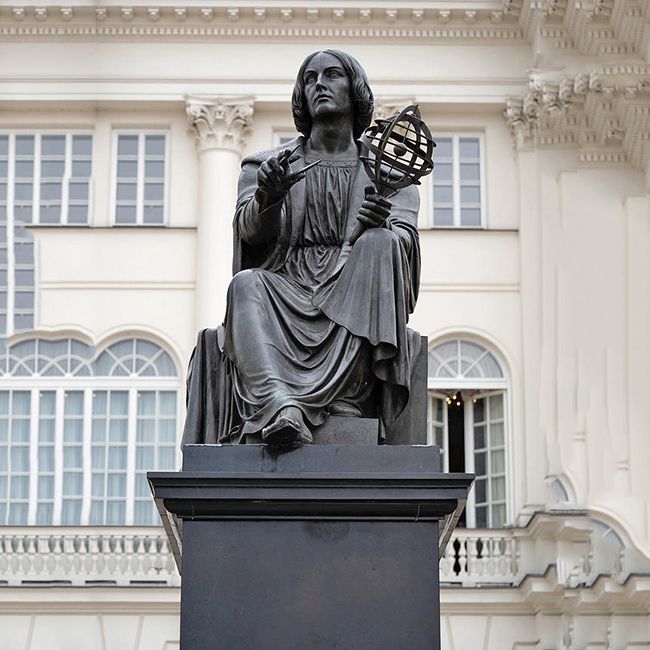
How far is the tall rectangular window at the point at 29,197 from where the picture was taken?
3081cm

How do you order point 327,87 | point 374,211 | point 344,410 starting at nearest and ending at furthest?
1. point 344,410
2. point 374,211
3. point 327,87

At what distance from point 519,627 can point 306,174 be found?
2141 cm

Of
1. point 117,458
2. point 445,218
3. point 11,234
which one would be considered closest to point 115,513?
point 117,458

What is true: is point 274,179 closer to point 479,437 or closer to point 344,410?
point 344,410

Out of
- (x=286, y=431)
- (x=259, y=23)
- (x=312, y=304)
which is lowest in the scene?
(x=286, y=431)

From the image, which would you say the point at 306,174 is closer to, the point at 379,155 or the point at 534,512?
the point at 379,155

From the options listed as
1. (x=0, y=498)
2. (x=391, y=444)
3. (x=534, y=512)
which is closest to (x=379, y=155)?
(x=391, y=444)

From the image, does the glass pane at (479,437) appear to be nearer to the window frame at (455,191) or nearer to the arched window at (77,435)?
the window frame at (455,191)

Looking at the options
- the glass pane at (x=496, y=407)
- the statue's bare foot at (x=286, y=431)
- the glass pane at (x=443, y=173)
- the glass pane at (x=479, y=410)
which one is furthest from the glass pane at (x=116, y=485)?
the statue's bare foot at (x=286, y=431)

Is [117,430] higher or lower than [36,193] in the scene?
lower

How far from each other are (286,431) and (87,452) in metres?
22.8

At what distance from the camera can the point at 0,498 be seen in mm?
30328

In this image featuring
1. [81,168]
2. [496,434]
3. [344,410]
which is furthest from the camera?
[81,168]

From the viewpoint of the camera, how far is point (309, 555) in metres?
7.72
